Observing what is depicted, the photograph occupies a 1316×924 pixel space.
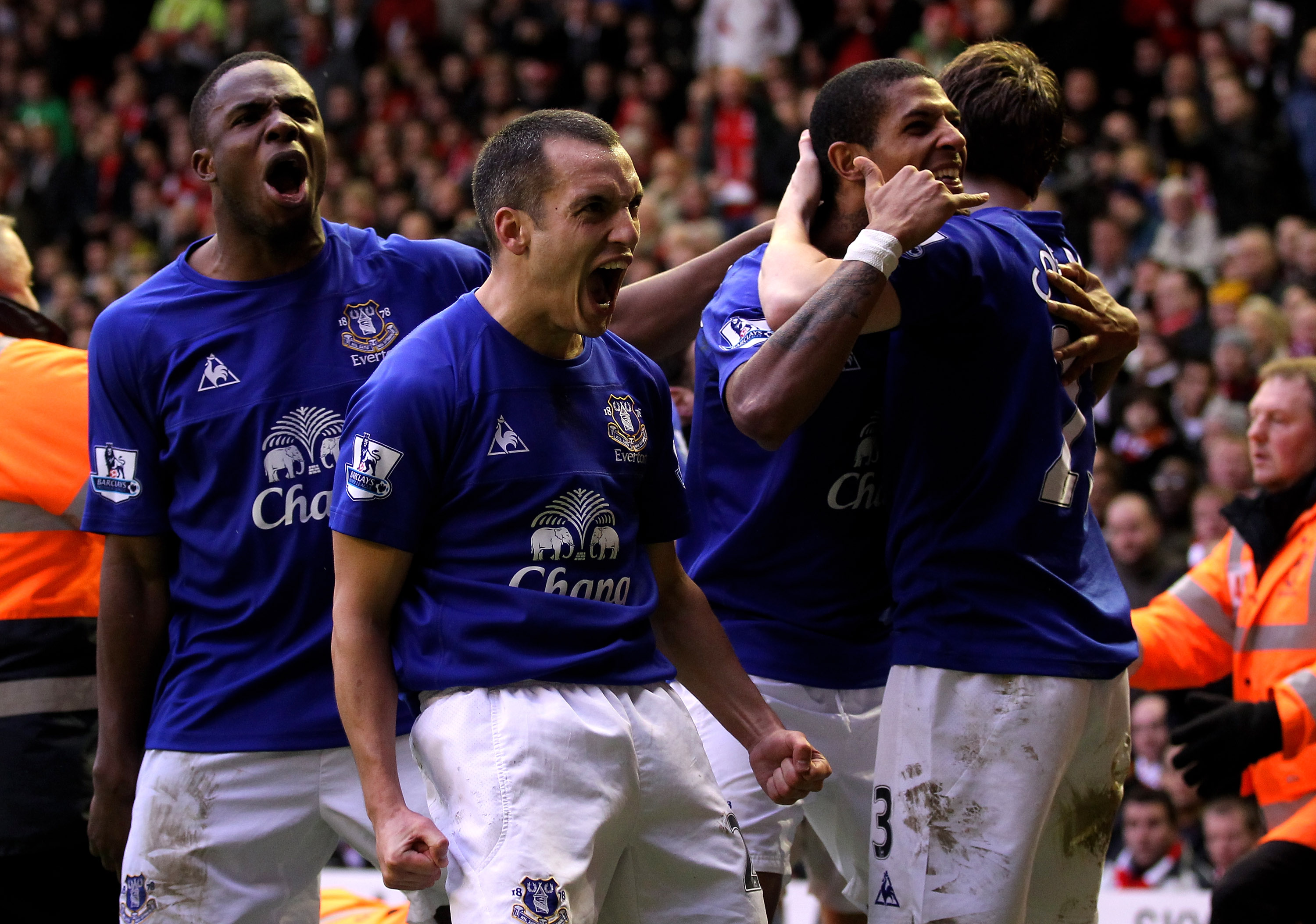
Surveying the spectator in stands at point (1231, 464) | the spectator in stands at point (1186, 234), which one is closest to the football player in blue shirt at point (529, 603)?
the spectator in stands at point (1231, 464)

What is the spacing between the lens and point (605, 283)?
306 centimetres

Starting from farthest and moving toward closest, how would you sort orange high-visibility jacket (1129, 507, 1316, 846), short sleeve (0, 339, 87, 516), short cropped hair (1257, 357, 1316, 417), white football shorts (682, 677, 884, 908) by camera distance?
short cropped hair (1257, 357, 1316, 417)
orange high-visibility jacket (1129, 507, 1316, 846)
short sleeve (0, 339, 87, 516)
white football shorts (682, 677, 884, 908)

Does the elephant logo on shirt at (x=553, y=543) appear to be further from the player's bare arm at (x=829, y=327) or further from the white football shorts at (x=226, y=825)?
the white football shorts at (x=226, y=825)

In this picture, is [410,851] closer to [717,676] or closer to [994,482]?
[717,676]

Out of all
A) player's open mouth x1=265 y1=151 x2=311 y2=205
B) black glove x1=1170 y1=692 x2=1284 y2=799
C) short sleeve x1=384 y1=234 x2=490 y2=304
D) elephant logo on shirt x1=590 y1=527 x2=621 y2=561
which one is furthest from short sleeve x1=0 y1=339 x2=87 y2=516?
black glove x1=1170 y1=692 x2=1284 y2=799

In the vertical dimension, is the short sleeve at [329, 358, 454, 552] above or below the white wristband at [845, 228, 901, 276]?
below

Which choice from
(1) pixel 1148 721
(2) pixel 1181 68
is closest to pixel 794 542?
(1) pixel 1148 721

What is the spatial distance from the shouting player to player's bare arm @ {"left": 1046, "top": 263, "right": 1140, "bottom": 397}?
1.27ft

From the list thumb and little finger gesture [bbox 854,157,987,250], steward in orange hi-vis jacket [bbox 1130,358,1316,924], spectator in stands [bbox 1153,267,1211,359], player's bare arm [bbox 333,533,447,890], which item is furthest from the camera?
spectator in stands [bbox 1153,267,1211,359]

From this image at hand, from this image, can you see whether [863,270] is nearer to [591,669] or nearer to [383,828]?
[591,669]

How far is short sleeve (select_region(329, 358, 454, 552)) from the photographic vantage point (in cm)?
286

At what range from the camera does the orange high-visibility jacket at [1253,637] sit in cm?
487

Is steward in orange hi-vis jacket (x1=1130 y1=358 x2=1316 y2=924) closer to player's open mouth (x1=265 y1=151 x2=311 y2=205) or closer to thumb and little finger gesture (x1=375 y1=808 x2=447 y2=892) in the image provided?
thumb and little finger gesture (x1=375 y1=808 x2=447 y2=892)

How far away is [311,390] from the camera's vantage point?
3615 mm
